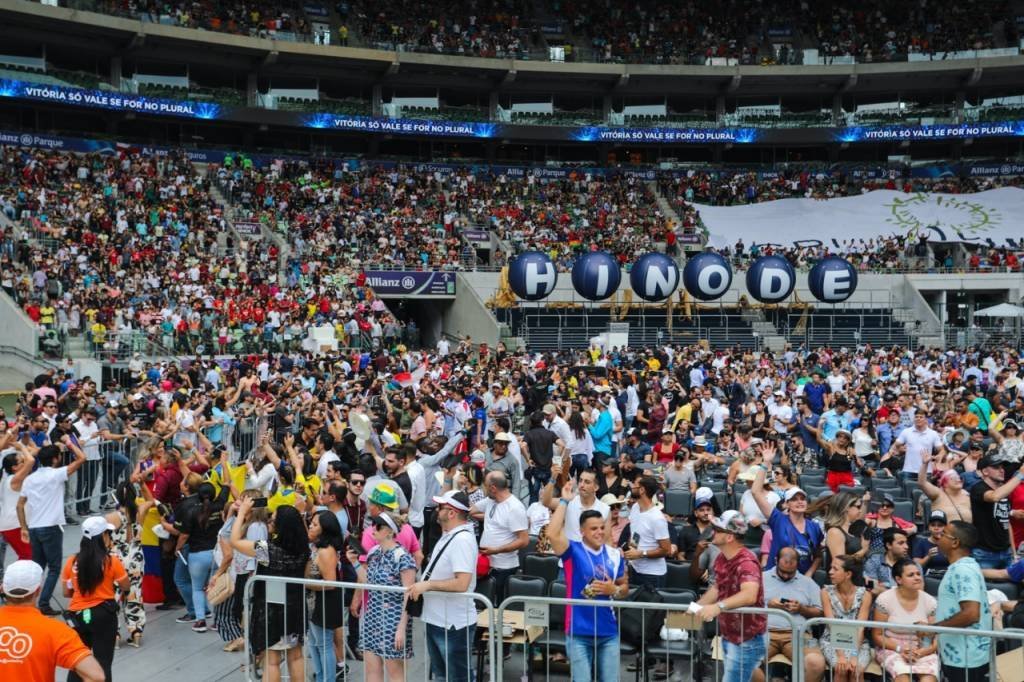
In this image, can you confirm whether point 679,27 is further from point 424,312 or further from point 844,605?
point 844,605

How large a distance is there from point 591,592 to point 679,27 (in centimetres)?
5014

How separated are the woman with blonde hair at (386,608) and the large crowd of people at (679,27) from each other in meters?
42.9

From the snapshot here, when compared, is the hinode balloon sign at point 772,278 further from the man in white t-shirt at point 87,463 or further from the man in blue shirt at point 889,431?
the man in white t-shirt at point 87,463

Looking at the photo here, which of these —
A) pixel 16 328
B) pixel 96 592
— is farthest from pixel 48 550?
pixel 16 328

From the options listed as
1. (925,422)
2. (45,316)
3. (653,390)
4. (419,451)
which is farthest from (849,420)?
(45,316)

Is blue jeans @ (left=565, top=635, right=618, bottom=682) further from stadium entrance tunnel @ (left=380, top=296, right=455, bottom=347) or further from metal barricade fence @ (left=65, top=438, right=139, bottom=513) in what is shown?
stadium entrance tunnel @ (left=380, top=296, right=455, bottom=347)

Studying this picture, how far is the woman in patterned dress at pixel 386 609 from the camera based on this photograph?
273 inches

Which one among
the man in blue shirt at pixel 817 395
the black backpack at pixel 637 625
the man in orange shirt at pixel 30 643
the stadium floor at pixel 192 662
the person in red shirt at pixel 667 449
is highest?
the man in blue shirt at pixel 817 395

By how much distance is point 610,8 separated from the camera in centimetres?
5403

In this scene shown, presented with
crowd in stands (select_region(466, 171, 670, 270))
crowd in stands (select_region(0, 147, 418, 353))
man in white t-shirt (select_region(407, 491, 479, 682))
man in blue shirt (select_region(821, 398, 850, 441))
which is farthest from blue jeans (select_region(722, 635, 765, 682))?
crowd in stands (select_region(466, 171, 670, 270))

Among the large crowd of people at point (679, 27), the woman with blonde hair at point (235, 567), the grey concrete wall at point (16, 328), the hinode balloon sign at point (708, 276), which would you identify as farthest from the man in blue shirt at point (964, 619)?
the large crowd of people at point (679, 27)

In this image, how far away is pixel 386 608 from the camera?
22.9 feet

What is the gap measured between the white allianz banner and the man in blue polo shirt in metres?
37.2

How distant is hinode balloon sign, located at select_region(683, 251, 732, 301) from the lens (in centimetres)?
3097
